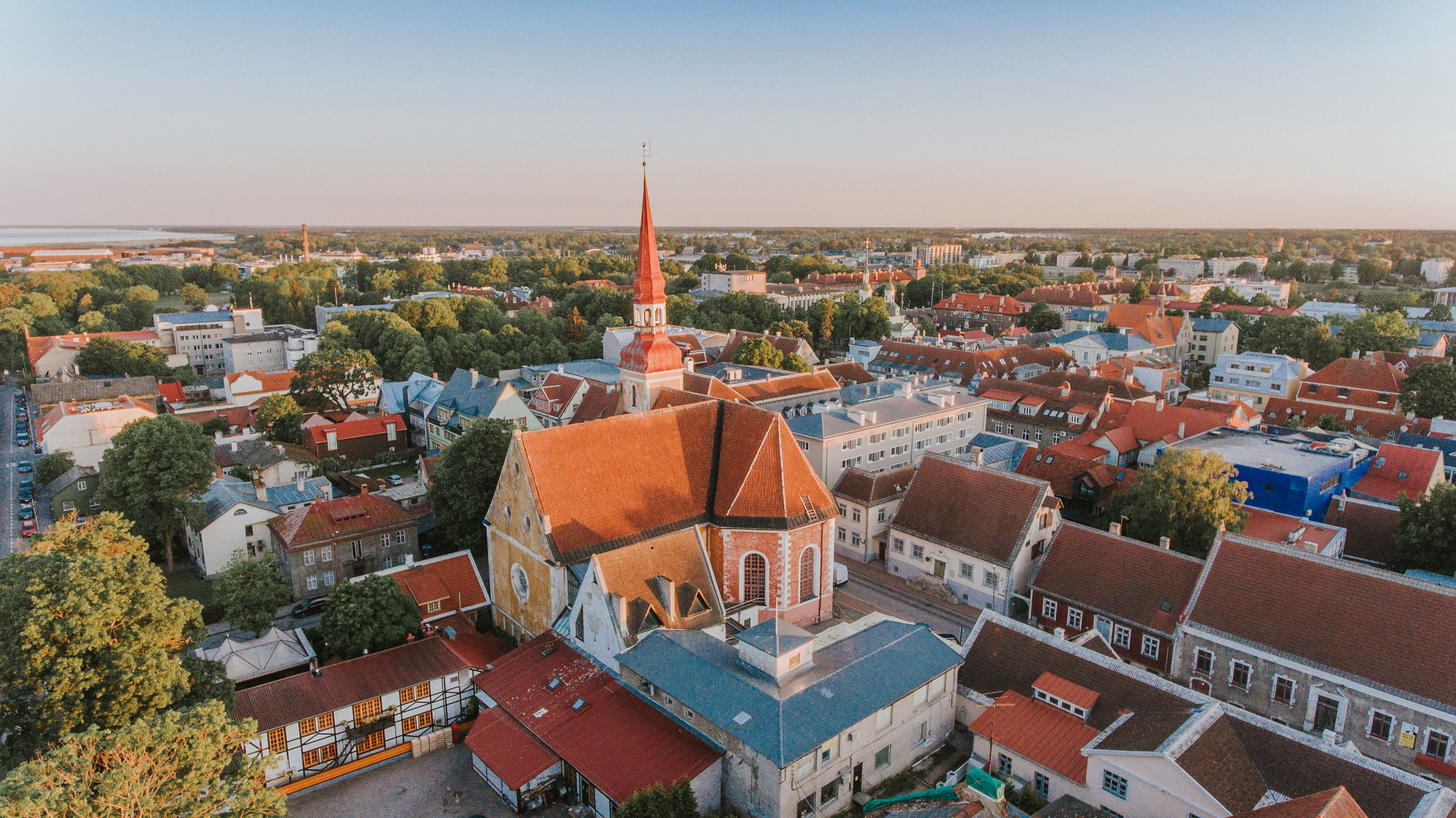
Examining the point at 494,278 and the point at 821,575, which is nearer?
the point at 821,575

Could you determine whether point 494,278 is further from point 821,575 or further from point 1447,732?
point 1447,732

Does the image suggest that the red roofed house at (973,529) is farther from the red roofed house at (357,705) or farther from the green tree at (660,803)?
the red roofed house at (357,705)

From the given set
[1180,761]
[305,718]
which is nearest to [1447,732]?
[1180,761]

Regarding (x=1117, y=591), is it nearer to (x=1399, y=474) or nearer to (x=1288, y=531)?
(x=1288, y=531)

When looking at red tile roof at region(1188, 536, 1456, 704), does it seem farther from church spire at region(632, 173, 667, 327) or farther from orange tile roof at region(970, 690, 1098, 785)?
church spire at region(632, 173, 667, 327)

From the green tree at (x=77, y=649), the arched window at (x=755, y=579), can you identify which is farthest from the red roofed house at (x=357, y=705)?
the arched window at (x=755, y=579)

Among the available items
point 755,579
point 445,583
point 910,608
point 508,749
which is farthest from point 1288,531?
point 445,583
